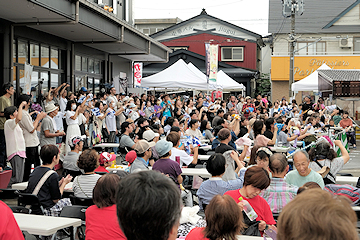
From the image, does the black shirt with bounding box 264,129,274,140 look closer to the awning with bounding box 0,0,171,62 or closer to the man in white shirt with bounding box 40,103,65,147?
the man in white shirt with bounding box 40,103,65,147

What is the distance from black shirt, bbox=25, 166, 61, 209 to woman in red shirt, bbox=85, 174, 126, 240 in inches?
59.4

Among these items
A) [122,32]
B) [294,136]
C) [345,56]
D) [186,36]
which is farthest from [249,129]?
[186,36]

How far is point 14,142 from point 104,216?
4.74 m

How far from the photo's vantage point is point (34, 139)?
8.14 m

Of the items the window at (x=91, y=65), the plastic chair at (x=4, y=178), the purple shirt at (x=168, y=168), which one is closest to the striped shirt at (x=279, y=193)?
the purple shirt at (x=168, y=168)

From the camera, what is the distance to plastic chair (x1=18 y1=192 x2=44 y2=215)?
4.69 meters

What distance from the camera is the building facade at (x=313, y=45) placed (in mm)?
32094

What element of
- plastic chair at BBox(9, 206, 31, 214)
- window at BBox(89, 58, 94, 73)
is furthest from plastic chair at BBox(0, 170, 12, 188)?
window at BBox(89, 58, 94, 73)

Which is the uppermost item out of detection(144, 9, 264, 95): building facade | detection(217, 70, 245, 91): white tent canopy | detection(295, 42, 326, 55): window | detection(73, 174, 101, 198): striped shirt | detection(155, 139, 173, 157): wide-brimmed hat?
detection(144, 9, 264, 95): building facade

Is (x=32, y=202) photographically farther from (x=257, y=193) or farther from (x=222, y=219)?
(x=222, y=219)

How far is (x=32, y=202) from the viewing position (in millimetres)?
4754

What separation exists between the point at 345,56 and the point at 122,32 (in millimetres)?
23292

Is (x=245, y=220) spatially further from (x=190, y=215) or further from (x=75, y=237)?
(x=75, y=237)

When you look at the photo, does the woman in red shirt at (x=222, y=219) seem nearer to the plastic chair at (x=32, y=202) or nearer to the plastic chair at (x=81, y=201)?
the plastic chair at (x=81, y=201)
